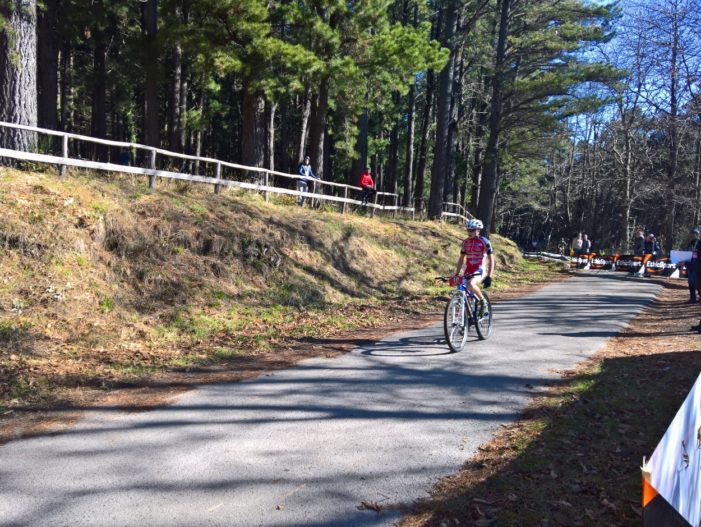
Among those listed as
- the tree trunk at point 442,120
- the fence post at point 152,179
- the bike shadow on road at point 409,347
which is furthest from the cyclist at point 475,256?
the tree trunk at point 442,120

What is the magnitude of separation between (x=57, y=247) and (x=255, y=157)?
10942 mm

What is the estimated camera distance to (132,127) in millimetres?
43750

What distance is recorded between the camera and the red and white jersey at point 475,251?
Result: 961 centimetres

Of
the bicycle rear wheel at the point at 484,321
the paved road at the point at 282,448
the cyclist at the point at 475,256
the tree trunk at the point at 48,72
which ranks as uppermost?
the tree trunk at the point at 48,72

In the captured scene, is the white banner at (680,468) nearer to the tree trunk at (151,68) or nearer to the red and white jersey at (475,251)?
the red and white jersey at (475,251)

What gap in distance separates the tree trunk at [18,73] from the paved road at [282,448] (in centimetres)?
816

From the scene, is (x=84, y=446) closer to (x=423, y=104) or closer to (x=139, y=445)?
(x=139, y=445)

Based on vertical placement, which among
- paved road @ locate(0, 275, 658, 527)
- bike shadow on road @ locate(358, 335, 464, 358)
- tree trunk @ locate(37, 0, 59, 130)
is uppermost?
tree trunk @ locate(37, 0, 59, 130)

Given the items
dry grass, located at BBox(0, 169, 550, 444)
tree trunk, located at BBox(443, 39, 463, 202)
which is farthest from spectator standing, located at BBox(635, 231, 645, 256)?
dry grass, located at BBox(0, 169, 550, 444)

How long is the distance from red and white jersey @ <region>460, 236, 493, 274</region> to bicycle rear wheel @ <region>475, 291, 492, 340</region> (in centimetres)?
59

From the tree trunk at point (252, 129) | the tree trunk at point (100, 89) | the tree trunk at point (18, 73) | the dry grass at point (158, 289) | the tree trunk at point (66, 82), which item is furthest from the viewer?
the tree trunk at point (66, 82)

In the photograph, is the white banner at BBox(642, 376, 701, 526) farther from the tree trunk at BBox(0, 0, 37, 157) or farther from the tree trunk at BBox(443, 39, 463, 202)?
the tree trunk at BBox(443, 39, 463, 202)

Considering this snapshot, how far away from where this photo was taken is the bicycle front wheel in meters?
8.81

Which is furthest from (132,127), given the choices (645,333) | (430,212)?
(645,333)
